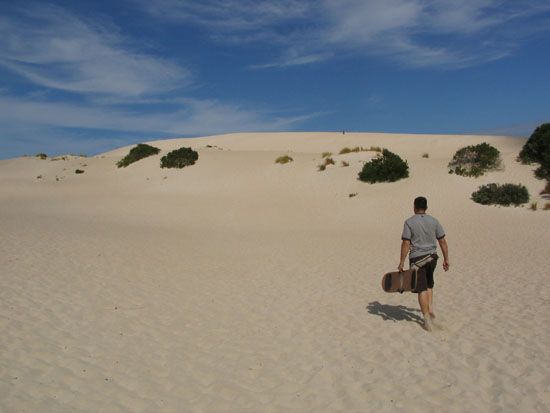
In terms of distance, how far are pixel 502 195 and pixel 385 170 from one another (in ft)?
20.5

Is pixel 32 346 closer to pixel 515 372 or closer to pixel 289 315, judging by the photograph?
pixel 289 315

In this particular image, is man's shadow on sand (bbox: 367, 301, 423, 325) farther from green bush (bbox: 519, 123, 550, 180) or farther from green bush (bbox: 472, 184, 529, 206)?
green bush (bbox: 519, 123, 550, 180)

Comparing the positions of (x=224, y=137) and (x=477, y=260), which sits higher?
(x=224, y=137)

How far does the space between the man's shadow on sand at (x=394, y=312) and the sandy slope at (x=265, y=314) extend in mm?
65

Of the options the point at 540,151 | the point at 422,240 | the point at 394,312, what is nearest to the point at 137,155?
the point at 540,151

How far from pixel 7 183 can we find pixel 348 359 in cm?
3472

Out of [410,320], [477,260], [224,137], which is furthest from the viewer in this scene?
[224,137]

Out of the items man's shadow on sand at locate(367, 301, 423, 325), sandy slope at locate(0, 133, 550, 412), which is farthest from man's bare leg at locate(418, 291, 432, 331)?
man's shadow on sand at locate(367, 301, 423, 325)

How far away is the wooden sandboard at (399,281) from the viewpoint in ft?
25.3

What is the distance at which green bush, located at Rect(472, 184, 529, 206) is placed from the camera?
21453 mm

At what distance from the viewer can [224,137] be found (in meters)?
65.6

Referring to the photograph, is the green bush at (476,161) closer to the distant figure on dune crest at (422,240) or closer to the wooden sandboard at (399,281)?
the distant figure on dune crest at (422,240)

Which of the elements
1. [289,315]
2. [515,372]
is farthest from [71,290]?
[515,372]

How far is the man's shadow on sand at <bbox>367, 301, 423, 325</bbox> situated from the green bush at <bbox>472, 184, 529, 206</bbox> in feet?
47.4
